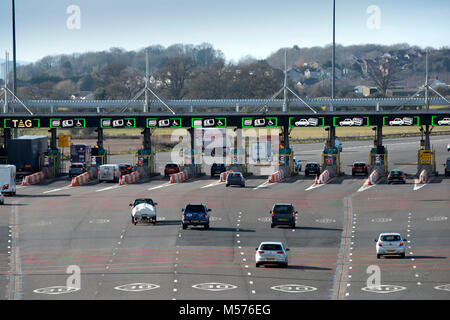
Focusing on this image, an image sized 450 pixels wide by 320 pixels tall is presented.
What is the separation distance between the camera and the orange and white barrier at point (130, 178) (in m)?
79.0

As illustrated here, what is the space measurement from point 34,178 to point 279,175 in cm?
2212

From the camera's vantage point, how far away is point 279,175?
8138 cm

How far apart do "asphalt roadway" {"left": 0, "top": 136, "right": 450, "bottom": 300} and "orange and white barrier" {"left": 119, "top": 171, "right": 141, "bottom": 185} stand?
276 cm

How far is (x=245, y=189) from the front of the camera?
73.2 meters

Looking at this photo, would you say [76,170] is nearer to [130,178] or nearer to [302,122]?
[130,178]

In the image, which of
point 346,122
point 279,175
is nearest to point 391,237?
point 279,175

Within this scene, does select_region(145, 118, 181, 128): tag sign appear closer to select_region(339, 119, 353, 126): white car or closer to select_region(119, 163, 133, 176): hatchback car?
select_region(119, 163, 133, 176): hatchback car

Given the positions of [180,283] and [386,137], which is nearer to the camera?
[180,283]

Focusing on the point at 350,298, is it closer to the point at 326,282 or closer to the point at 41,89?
the point at 326,282

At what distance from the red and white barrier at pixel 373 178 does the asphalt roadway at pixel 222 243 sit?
1.50 meters

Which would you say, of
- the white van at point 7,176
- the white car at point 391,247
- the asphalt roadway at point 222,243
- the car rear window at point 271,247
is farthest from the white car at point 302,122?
the car rear window at point 271,247

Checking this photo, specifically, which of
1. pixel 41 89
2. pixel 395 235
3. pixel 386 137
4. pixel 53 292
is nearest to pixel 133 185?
pixel 395 235

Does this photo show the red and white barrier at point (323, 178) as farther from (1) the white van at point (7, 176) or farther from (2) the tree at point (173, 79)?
(2) the tree at point (173, 79)

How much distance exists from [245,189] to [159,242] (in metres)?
26.6
